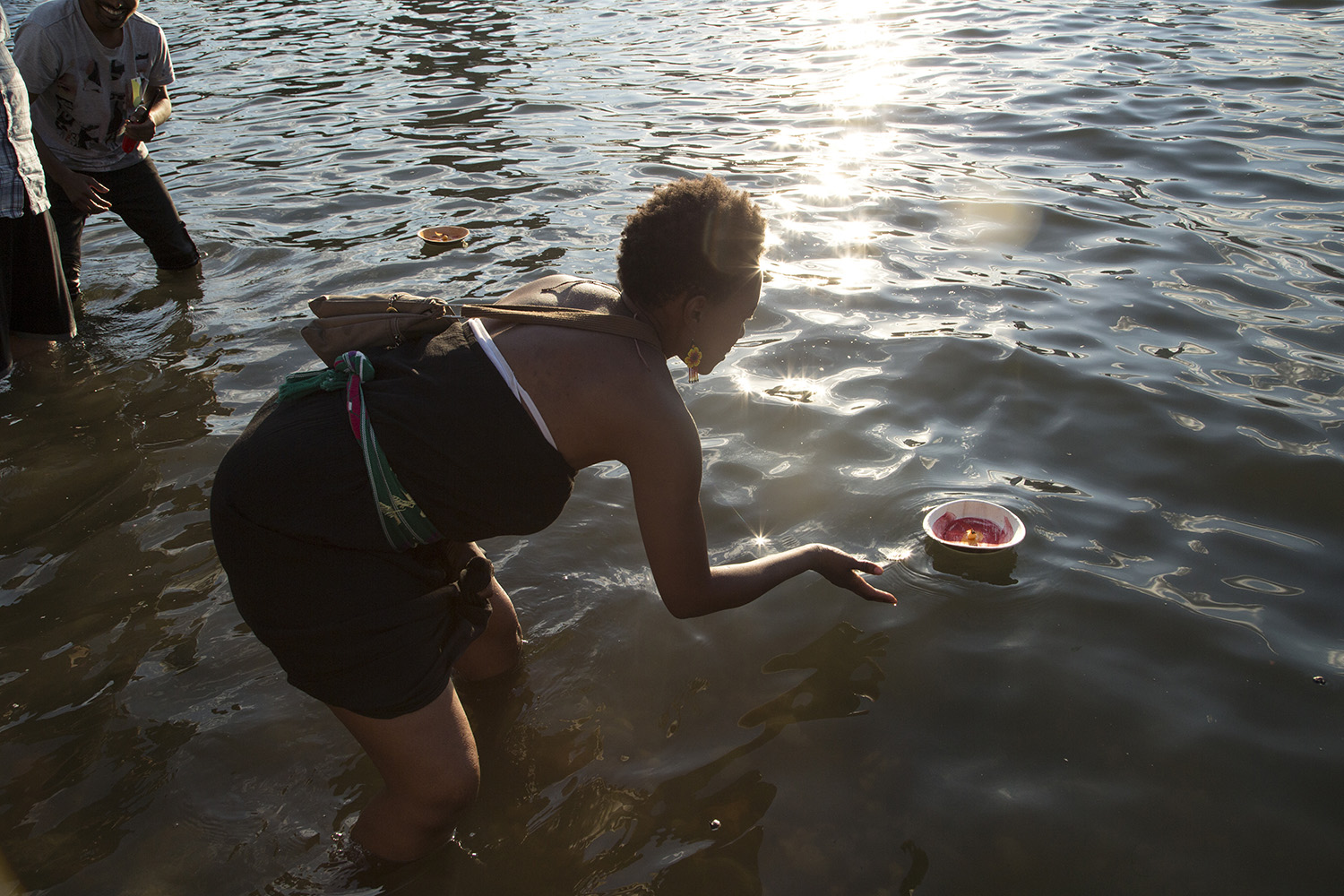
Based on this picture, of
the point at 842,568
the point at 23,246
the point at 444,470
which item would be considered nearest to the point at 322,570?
the point at 444,470

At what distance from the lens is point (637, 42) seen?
1431cm

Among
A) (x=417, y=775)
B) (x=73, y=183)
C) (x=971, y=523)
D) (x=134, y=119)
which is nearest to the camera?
(x=417, y=775)

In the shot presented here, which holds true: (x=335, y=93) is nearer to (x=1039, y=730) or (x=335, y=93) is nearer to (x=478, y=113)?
(x=478, y=113)

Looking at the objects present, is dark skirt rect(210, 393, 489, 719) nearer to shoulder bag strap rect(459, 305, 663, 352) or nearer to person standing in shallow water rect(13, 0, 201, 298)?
shoulder bag strap rect(459, 305, 663, 352)

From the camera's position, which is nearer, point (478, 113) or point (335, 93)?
point (478, 113)

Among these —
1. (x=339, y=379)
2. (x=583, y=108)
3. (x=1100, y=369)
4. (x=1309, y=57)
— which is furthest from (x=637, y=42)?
(x=339, y=379)

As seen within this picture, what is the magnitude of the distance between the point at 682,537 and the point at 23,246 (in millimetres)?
4196

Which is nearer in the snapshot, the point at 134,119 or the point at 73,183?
the point at 73,183

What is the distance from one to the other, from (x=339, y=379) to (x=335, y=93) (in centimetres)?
1084

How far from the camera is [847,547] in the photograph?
3922 mm

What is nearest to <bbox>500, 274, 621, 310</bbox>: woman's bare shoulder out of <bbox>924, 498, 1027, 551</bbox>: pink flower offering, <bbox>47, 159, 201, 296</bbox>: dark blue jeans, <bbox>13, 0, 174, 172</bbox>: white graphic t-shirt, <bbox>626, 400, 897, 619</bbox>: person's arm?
<bbox>626, 400, 897, 619</bbox>: person's arm

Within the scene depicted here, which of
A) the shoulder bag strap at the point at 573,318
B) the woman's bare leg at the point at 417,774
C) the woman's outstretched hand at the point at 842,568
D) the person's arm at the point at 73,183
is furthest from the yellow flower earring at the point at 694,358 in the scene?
the person's arm at the point at 73,183

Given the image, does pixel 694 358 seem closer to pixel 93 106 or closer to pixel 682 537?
pixel 682 537

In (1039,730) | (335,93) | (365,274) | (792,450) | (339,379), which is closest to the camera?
(339,379)
